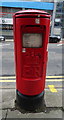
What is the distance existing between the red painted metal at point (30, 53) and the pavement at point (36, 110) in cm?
35

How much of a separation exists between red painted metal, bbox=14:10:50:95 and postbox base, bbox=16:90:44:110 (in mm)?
79

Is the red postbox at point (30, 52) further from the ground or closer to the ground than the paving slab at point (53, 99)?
further from the ground

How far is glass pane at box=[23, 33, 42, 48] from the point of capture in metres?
1.84

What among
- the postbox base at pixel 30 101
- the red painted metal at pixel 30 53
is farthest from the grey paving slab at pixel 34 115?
the red painted metal at pixel 30 53

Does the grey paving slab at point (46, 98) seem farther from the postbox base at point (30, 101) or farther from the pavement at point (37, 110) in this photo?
the postbox base at point (30, 101)

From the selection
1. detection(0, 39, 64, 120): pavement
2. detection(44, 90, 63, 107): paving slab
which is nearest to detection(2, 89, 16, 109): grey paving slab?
detection(0, 39, 64, 120): pavement

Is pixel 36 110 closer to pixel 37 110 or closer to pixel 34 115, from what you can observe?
pixel 37 110

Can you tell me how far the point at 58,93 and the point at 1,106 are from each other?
128 cm

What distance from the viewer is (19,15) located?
5.74ft

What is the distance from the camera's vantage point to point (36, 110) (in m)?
2.19

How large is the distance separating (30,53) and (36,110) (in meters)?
1.07

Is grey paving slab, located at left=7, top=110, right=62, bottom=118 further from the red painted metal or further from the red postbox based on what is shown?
the red painted metal

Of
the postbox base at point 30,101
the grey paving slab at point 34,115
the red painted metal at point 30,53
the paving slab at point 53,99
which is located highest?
the red painted metal at point 30,53

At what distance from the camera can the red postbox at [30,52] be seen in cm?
174
